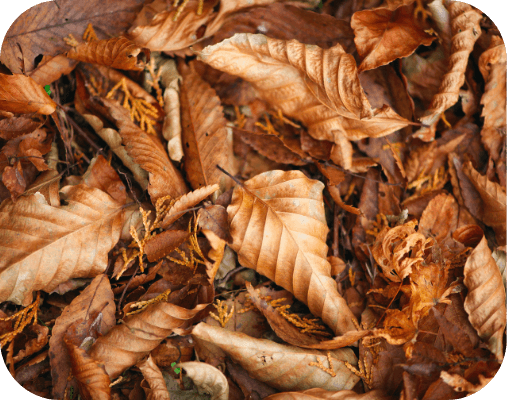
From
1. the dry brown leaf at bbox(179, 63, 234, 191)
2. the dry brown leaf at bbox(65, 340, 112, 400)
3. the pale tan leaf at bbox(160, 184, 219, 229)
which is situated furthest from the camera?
the dry brown leaf at bbox(179, 63, 234, 191)

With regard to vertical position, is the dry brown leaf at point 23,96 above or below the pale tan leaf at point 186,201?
above

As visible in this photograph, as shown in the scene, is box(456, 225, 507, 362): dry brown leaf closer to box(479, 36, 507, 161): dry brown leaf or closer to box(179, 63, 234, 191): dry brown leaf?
box(479, 36, 507, 161): dry brown leaf

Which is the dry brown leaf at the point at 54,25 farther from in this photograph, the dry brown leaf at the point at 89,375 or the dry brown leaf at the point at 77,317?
the dry brown leaf at the point at 89,375

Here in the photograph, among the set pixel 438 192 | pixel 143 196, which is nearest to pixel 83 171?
pixel 143 196

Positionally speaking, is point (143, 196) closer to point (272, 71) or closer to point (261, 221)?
point (261, 221)

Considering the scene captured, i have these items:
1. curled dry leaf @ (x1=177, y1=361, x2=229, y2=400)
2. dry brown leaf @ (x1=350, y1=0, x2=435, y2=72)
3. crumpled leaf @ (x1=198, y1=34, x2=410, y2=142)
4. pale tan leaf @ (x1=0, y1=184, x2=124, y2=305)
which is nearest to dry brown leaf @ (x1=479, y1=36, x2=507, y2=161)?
dry brown leaf @ (x1=350, y1=0, x2=435, y2=72)

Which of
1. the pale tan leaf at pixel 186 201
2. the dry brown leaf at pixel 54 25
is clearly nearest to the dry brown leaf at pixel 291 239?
the pale tan leaf at pixel 186 201
